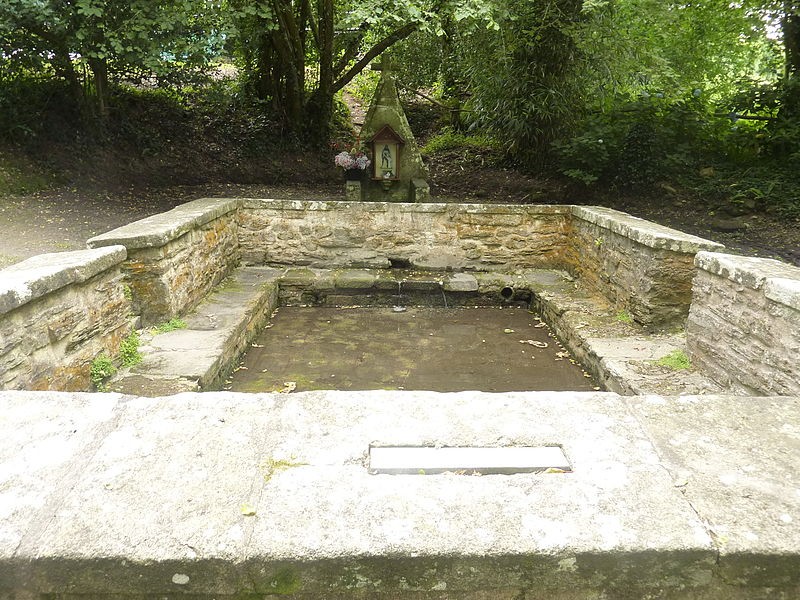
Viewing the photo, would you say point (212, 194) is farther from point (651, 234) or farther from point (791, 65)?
point (791, 65)

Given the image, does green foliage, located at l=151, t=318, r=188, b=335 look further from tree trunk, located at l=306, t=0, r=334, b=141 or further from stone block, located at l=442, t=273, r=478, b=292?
tree trunk, located at l=306, t=0, r=334, b=141

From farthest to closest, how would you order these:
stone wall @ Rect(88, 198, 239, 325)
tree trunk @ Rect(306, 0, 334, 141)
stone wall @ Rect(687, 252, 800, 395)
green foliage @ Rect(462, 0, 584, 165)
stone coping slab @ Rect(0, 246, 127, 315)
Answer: tree trunk @ Rect(306, 0, 334, 141) < green foliage @ Rect(462, 0, 584, 165) < stone wall @ Rect(88, 198, 239, 325) < stone wall @ Rect(687, 252, 800, 395) < stone coping slab @ Rect(0, 246, 127, 315)

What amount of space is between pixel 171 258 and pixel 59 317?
151 centimetres

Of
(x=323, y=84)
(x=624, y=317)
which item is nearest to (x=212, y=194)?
(x=323, y=84)

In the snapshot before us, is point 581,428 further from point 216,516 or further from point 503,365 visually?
point 503,365

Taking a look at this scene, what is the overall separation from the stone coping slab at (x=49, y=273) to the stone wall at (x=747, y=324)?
3.86 metres

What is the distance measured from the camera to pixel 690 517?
4.56 feet

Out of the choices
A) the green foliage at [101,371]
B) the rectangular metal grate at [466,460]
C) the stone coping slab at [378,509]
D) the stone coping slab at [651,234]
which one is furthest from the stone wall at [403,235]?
the rectangular metal grate at [466,460]

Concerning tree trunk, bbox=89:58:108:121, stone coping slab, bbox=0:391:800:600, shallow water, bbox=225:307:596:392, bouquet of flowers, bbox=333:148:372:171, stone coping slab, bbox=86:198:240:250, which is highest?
tree trunk, bbox=89:58:108:121

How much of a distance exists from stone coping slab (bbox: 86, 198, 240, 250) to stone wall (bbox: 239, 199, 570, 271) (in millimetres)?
892

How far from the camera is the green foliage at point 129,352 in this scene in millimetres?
3834

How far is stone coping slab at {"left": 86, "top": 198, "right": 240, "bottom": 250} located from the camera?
4.12 m

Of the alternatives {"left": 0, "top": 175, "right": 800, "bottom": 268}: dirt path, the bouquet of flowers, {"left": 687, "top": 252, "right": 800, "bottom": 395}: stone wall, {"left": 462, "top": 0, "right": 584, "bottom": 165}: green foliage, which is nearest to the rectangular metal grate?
{"left": 687, "top": 252, "right": 800, "bottom": 395}: stone wall

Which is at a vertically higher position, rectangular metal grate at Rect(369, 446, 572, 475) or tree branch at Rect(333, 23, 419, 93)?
tree branch at Rect(333, 23, 419, 93)
